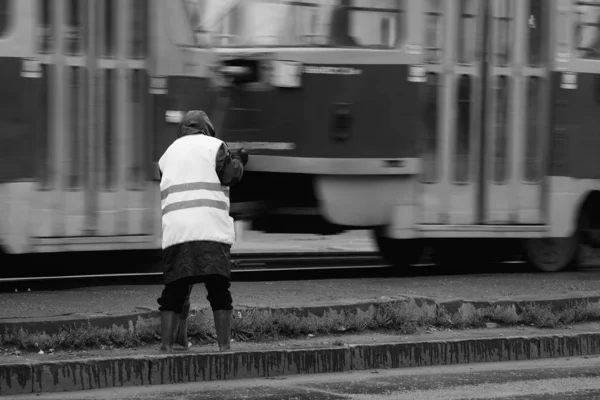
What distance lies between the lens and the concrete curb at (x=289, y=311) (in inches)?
285

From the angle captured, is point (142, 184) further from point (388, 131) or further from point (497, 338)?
point (497, 338)

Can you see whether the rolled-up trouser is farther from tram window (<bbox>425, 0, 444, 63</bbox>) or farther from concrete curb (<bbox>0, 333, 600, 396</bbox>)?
tram window (<bbox>425, 0, 444, 63</bbox>)

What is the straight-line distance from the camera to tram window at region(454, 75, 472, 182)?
452 inches

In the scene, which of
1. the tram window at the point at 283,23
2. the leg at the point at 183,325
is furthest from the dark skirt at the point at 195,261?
the tram window at the point at 283,23

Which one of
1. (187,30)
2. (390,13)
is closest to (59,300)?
(187,30)

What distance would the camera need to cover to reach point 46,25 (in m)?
10.0

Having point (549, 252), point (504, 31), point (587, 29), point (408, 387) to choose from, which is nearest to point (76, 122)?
point (504, 31)

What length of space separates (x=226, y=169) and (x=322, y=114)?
3909mm

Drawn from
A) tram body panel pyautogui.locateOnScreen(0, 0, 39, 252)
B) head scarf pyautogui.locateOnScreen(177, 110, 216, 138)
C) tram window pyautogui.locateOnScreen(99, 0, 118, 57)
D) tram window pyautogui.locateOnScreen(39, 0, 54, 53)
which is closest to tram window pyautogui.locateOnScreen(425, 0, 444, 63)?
tram window pyautogui.locateOnScreen(99, 0, 118, 57)

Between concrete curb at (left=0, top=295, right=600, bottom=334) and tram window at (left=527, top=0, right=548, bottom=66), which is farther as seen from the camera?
tram window at (left=527, top=0, right=548, bottom=66)

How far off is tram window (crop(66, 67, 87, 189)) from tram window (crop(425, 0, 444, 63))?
3.31 meters

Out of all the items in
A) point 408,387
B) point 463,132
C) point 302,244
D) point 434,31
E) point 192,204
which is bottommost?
point 302,244

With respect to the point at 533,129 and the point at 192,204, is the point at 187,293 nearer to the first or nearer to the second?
the point at 192,204

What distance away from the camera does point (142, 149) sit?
408 inches
